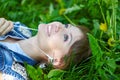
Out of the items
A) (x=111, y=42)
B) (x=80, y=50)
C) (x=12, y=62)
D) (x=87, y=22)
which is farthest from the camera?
(x=87, y=22)

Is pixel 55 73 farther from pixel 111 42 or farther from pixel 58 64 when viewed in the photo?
pixel 111 42

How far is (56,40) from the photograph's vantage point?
2844 mm

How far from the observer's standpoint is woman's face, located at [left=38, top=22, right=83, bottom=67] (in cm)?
283

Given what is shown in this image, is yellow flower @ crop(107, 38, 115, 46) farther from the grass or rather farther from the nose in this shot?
the nose

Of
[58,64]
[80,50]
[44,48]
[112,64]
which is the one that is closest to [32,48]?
[44,48]

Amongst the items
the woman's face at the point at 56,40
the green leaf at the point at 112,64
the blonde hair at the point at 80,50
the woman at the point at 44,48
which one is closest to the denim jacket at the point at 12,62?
the woman at the point at 44,48

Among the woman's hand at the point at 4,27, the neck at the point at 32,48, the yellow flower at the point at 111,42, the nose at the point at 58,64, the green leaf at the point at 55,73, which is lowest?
the green leaf at the point at 55,73

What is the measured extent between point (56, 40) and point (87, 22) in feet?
2.61

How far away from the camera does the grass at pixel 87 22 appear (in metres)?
2.81

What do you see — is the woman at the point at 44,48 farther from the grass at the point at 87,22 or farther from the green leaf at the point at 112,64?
the green leaf at the point at 112,64

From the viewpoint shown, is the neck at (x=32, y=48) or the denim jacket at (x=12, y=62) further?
the neck at (x=32, y=48)

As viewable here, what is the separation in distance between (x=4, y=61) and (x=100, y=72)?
0.65 meters

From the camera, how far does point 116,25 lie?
10.5 feet

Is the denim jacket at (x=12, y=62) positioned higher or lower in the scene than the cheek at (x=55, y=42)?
lower
